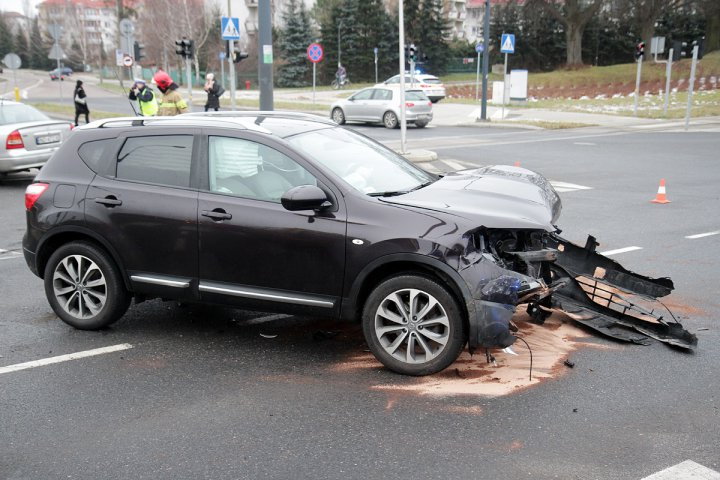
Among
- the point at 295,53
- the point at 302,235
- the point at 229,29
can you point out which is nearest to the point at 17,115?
the point at 229,29

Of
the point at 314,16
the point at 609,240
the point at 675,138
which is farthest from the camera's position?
the point at 314,16

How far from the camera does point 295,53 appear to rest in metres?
67.8

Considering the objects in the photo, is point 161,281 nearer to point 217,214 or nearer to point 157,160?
point 217,214

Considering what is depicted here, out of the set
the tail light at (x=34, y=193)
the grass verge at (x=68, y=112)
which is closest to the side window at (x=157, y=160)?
the tail light at (x=34, y=193)

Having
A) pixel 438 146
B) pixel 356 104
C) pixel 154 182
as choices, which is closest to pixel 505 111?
pixel 356 104

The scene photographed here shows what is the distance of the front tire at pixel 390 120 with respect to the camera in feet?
90.8

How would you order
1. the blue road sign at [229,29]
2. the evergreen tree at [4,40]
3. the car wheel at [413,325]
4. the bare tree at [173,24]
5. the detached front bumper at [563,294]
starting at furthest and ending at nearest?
the evergreen tree at [4,40] < the bare tree at [173,24] < the blue road sign at [229,29] < the car wheel at [413,325] < the detached front bumper at [563,294]

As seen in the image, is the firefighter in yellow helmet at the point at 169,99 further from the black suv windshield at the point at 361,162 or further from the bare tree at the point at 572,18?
the bare tree at the point at 572,18

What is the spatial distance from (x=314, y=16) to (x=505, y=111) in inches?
1872

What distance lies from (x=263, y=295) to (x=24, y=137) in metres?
10.6

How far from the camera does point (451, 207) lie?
4.91 metres

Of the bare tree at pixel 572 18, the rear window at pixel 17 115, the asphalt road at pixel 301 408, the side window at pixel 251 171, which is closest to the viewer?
the asphalt road at pixel 301 408

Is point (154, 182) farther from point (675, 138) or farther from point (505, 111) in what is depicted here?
point (505, 111)

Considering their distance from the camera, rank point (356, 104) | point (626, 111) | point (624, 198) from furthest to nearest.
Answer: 1. point (626, 111)
2. point (356, 104)
3. point (624, 198)
